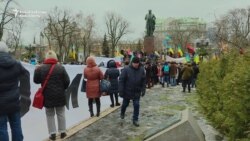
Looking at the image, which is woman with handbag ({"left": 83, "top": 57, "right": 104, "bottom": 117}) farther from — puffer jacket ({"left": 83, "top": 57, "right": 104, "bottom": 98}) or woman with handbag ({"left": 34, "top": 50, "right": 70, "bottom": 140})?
woman with handbag ({"left": 34, "top": 50, "right": 70, "bottom": 140})

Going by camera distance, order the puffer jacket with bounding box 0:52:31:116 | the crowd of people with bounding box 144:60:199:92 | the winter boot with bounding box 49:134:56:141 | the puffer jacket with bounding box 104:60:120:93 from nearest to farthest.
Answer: the puffer jacket with bounding box 0:52:31:116 → the winter boot with bounding box 49:134:56:141 → the puffer jacket with bounding box 104:60:120:93 → the crowd of people with bounding box 144:60:199:92

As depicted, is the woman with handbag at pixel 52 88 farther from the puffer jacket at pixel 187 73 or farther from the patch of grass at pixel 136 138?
the puffer jacket at pixel 187 73

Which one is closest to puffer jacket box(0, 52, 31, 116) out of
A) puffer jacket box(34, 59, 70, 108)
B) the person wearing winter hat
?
the person wearing winter hat

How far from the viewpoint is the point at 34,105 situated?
9328 mm

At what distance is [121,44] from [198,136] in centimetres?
11755

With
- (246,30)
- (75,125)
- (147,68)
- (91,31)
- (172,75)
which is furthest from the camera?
(91,31)

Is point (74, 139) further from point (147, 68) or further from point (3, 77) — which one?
point (147, 68)

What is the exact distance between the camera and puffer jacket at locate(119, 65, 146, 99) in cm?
1175

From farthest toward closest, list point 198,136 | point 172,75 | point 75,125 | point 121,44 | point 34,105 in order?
1. point 121,44
2. point 172,75
3. point 75,125
4. point 34,105
5. point 198,136

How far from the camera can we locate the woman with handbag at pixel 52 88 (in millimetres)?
9484

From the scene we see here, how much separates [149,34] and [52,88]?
3086 cm

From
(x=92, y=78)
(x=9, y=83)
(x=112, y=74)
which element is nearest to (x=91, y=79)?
(x=92, y=78)

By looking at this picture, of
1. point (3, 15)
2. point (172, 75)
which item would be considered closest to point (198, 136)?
point (172, 75)

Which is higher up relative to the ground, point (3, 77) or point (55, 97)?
point (3, 77)
